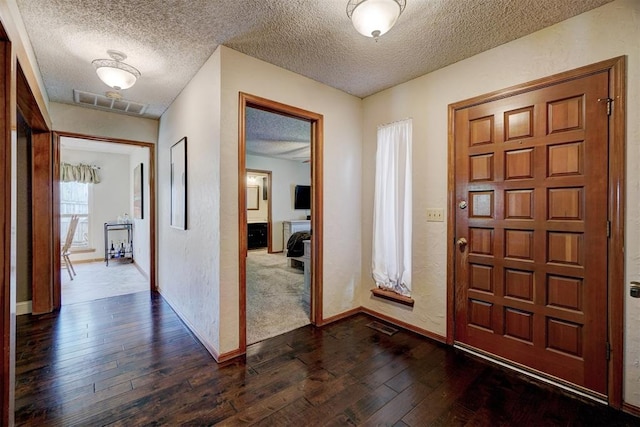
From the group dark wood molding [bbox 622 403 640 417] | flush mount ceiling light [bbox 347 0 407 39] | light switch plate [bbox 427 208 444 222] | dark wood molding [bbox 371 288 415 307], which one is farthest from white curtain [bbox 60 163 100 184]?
dark wood molding [bbox 622 403 640 417]

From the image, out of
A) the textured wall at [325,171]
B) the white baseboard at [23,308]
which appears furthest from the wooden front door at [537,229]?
the white baseboard at [23,308]

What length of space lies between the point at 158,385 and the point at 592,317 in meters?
2.81

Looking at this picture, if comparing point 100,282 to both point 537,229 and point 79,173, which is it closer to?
point 79,173

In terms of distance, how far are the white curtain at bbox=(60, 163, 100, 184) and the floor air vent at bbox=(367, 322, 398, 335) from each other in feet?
21.3

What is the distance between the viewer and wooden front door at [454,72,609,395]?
1765 mm

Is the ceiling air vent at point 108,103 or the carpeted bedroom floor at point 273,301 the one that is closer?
the carpeted bedroom floor at point 273,301

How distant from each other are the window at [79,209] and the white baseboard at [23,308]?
3451mm

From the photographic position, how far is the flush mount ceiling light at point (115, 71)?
227 centimetres

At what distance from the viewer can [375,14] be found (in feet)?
5.09

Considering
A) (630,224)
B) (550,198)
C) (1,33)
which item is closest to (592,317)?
(630,224)

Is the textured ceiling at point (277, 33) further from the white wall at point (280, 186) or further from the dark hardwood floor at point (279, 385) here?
the white wall at point (280, 186)

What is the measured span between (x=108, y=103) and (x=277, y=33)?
259 cm

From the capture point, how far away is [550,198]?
6.32 ft

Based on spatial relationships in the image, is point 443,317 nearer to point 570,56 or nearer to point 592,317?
point 592,317
